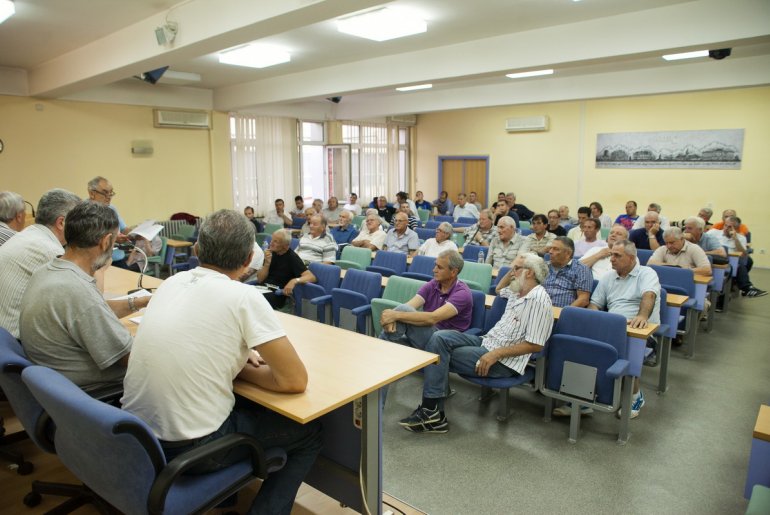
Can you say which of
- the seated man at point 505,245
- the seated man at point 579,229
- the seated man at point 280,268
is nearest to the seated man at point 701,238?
the seated man at point 579,229

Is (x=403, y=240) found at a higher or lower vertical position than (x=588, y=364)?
higher

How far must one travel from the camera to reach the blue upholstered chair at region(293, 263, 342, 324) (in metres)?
4.89

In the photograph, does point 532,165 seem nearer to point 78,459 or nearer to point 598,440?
point 598,440

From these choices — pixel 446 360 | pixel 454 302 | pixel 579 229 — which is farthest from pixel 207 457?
pixel 579 229

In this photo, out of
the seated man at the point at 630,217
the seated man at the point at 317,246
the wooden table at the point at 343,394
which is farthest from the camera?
the seated man at the point at 630,217

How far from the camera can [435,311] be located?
12.1 ft

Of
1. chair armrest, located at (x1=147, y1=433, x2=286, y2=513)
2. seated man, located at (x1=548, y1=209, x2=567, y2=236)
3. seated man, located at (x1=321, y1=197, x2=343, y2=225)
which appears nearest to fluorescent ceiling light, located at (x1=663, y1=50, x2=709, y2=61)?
seated man, located at (x1=548, y1=209, x2=567, y2=236)

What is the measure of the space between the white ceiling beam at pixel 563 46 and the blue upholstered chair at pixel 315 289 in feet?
10.2

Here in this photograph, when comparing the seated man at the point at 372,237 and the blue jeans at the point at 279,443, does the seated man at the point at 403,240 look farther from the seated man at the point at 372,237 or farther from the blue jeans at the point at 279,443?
the blue jeans at the point at 279,443

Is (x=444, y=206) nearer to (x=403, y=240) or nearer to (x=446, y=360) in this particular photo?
(x=403, y=240)

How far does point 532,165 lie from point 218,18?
9.15 metres

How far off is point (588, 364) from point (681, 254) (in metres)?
2.86

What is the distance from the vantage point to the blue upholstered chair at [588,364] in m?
3.21

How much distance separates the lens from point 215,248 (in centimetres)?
193
